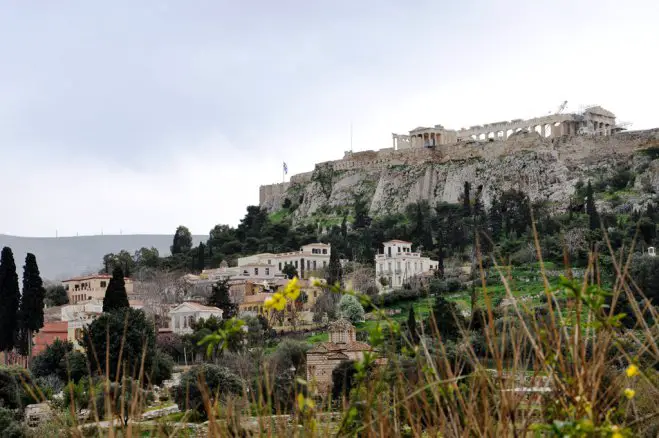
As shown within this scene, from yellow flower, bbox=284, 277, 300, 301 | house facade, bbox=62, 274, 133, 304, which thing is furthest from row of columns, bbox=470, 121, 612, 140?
yellow flower, bbox=284, 277, 300, 301

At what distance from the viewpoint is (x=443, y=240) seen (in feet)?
204

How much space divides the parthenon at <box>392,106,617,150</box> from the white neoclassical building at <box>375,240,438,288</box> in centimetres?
2244

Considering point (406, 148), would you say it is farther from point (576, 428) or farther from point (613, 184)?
point (576, 428)

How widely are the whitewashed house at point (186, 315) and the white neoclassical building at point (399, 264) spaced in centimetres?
1361

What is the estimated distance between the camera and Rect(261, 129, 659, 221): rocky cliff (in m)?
70.8

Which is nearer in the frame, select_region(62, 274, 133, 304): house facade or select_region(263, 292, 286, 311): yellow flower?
select_region(263, 292, 286, 311): yellow flower

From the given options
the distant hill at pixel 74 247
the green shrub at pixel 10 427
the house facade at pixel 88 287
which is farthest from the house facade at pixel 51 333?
the distant hill at pixel 74 247

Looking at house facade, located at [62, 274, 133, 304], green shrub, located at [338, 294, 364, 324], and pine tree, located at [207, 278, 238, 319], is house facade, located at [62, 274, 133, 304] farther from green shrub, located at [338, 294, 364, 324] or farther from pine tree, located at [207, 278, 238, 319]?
green shrub, located at [338, 294, 364, 324]

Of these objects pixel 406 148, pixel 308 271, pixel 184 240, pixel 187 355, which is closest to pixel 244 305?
pixel 308 271

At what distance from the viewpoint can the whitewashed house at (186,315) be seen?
4581 cm

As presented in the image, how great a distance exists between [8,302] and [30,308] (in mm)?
1076

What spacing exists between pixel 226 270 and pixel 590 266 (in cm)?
5900

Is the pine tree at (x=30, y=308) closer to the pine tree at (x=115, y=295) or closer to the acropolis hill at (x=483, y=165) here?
the pine tree at (x=115, y=295)

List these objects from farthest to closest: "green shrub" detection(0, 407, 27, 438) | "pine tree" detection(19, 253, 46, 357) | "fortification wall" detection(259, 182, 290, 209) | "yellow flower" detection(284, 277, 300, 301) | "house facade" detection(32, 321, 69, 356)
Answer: "fortification wall" detection(259, 182, 290, 209) → "house facade" detection(32, 321, 69, 356) → "pine tree" detection(19, 253, 46, 357) → "green shrub" detection(0, 407, 27, 438) → "yellow flower" detection(284, 277, 300, 301)
